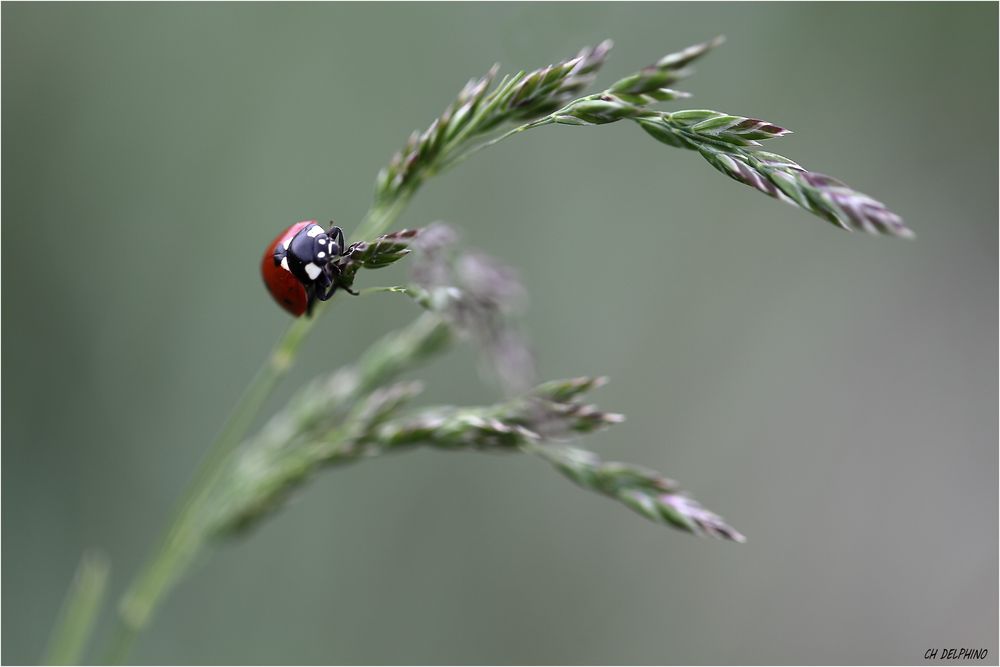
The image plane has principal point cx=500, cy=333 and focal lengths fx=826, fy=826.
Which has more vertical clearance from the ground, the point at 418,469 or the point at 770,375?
the point at 770,375

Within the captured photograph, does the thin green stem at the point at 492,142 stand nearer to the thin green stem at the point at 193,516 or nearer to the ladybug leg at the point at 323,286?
the ladybug leg at the point at 323,286

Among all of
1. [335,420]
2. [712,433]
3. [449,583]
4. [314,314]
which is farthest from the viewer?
[712,433]

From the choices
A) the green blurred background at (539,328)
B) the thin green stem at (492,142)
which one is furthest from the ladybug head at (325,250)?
the green blurred background at (539,328)

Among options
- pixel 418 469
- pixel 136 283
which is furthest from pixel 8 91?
pixel 418 469

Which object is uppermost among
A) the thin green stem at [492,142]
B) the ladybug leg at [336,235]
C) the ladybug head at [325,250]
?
the thin green stem at [492,142]

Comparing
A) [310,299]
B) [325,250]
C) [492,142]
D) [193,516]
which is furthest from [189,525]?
[492,142]

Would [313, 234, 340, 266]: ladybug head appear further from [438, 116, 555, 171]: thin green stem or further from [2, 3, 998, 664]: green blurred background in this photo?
[2, 3, 998, 664]: green blurred background

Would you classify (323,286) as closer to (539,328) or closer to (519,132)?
(519,132)

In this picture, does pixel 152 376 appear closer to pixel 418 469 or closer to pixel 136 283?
pixel 136 283
